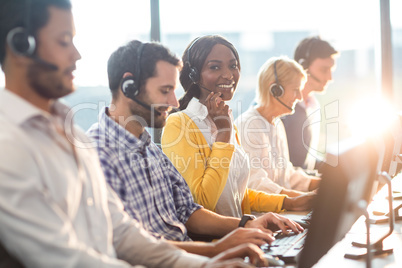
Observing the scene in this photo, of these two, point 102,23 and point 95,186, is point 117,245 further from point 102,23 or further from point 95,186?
point 102,23

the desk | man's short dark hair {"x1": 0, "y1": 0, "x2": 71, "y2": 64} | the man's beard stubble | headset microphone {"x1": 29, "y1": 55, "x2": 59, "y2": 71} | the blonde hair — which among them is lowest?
the desk

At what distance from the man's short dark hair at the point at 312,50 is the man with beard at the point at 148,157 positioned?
1.90m

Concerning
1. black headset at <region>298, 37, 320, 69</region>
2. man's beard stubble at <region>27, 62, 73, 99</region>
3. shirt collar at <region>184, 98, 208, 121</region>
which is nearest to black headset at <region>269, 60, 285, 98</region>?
shirt collar at <region>184, 98, 208, 121</region>

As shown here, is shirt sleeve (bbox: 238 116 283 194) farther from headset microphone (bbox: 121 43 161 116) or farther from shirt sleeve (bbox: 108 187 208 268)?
shirt sleeve (bbox: 108 187 208 268)

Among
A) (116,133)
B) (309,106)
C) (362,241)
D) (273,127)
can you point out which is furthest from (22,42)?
(309,106)

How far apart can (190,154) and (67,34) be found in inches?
36.7

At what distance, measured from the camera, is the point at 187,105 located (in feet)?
6.73

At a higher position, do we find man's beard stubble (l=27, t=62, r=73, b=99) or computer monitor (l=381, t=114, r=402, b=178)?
man's beard stubble (l=27, t=62, r=73, b=99)

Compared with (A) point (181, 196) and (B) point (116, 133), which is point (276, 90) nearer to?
(A) point (181, 196)

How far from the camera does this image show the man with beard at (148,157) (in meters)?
1.33

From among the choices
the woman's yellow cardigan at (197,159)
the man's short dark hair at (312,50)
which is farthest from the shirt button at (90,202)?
the man's short dark hair at (312,50)

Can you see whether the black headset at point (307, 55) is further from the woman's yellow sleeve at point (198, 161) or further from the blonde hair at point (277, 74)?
the woman's yellow sleeve at point (198, 161)

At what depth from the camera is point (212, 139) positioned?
196cm

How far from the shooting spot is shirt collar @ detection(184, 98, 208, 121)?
6.47 feet
